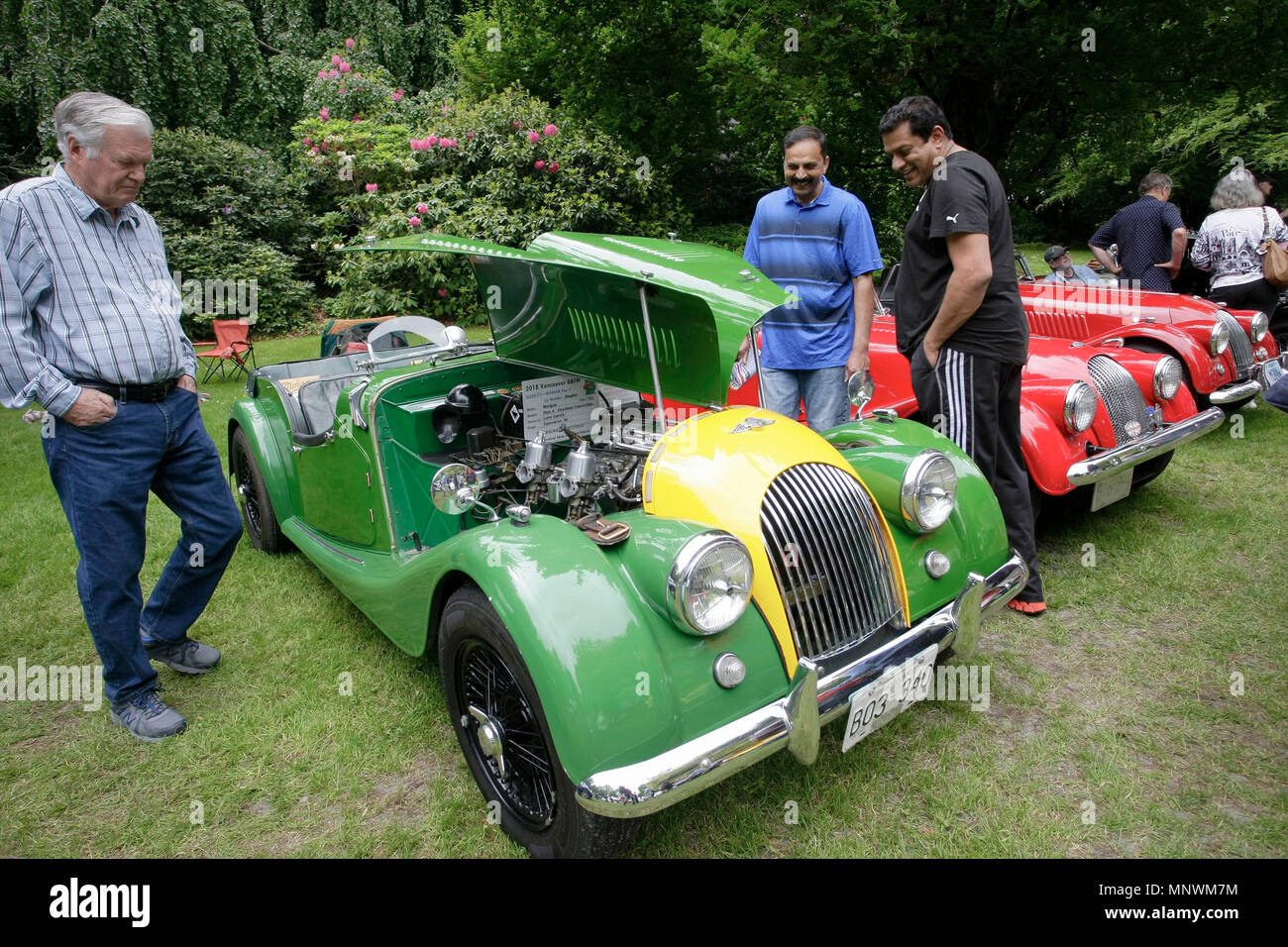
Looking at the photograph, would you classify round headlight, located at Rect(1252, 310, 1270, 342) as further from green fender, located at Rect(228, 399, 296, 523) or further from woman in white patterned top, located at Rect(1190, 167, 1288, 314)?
green fender, located at Rect(228, 399, 296, 523)

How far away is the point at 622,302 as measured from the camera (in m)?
2.96

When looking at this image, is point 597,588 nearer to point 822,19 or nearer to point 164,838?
point 164,838

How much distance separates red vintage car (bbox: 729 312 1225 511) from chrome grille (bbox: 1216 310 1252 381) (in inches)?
59.8

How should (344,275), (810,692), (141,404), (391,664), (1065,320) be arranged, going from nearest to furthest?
(810,692)
(141,404)
(391,664)
(1065,320)
(344,275)

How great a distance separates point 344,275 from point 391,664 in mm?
9723

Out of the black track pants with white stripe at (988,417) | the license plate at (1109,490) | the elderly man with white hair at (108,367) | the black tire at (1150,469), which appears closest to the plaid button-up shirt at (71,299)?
the elderly man with white hair at (108,367)

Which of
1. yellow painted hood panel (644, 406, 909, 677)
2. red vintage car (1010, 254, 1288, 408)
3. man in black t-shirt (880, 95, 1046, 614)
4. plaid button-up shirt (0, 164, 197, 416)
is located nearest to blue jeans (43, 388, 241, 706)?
plaid button-up shirt (0, 164, 197, 416)

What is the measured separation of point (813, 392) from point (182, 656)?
130 inches

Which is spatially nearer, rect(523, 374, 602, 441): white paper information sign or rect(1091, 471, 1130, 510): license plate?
rect(523, 374, 602, 441): white paper information sign

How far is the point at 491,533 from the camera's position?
2301 mm

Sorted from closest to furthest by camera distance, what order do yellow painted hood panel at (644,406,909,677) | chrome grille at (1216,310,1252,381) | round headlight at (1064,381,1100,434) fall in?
1. yellow painted hood panel at (644,406,909,677)
2. round headlight at (1064,381,1100,434)
3. chrome grille at (1216,310,1252,381)

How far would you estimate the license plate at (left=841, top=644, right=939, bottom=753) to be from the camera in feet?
7.25

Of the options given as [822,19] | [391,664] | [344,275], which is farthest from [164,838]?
[344,275]

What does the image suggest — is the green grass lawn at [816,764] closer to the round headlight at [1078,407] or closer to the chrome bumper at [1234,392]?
the round headlight at [1078,407]
